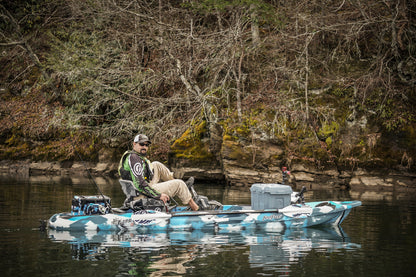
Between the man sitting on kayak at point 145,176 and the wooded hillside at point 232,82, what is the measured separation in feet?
27.7

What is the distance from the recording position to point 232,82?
64.1ft

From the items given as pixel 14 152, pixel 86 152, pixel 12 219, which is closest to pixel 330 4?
pixel 86 152

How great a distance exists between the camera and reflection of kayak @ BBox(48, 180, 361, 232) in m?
8.33

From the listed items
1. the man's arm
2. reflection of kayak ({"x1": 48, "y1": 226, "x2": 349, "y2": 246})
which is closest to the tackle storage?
reflection of kayak ({"x1": 48, "y1": 226, "x2": 349, "y2": 246})

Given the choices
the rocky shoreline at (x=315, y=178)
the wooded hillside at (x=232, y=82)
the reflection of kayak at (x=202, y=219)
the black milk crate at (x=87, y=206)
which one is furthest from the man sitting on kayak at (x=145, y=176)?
the wooded hillside at (x=232, y=82)

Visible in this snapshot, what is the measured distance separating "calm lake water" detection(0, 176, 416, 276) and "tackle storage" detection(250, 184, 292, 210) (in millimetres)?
519

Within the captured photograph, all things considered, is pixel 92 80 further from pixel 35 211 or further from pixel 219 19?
pixel 35 211

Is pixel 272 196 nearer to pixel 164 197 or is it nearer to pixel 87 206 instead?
pixel 164 197

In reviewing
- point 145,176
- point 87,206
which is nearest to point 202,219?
point 145,176

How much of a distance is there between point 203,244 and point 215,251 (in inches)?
21.2

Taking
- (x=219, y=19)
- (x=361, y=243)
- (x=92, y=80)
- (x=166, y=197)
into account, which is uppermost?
(x=219, y=19)

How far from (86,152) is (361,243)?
15.3 m

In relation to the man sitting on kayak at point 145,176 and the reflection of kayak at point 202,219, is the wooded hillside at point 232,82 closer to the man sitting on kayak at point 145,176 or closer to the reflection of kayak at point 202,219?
the reflection of kayak at point 202,219

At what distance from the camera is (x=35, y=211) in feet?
34.0
